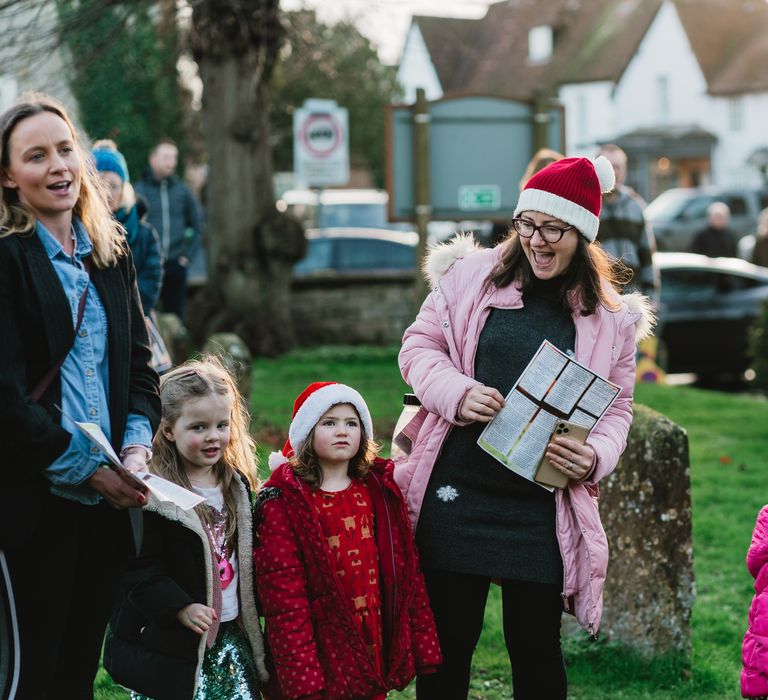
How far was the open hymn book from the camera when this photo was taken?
363 cm

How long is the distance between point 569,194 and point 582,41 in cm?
4947

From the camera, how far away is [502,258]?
3799 millimetres

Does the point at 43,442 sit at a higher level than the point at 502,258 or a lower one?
lower

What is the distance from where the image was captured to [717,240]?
17547 mm

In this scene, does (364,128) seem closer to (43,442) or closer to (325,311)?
(325,311)

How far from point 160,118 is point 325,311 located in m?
10.8

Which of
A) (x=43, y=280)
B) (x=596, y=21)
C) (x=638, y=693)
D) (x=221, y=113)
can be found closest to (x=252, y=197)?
(x=221, y=113)

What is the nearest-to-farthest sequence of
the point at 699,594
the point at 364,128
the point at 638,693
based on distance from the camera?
1. the point at 638,693
2. the point at 699,594
3. the point at 364,128

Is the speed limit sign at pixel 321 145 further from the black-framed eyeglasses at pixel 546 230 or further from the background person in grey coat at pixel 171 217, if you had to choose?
the black-framed eyeglasses at pixel 546 230

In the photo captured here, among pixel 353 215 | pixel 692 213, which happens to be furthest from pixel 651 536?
pixel 692 213

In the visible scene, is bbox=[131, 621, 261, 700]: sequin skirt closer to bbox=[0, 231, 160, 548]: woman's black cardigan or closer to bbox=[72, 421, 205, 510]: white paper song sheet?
bbox=[72, 421, 205, 510]: white paper song sheet

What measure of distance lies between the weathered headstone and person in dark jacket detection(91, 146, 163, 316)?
2576 mm

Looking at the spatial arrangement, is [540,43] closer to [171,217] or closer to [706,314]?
[706,314]

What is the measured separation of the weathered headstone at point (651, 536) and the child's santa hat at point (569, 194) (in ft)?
4.73
